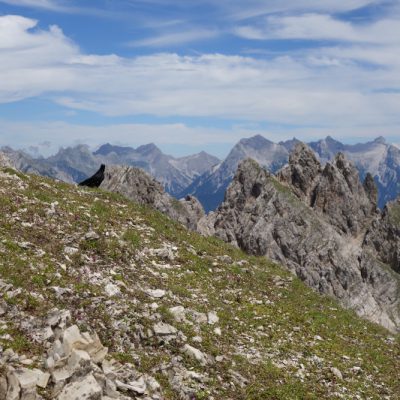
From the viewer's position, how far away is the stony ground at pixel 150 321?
562 inches

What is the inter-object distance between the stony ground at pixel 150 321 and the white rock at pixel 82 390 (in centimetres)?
3

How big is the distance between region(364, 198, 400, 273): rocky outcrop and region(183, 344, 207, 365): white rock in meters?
169

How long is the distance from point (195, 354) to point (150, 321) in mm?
2263

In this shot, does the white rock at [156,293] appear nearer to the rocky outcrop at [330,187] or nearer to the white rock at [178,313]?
the white rock at [178,313]

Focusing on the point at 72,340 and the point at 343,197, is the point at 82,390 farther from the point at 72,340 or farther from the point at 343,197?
the point at 343,197

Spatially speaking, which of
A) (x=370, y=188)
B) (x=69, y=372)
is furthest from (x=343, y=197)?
(x=69, y=372)

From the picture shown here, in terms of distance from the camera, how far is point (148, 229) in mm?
28719

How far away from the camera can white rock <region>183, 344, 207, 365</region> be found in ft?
54.8

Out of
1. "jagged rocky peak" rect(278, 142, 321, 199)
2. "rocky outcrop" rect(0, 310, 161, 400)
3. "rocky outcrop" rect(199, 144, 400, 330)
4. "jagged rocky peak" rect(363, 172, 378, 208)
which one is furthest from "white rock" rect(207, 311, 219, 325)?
"jagged rocky peak" rect(363, 172, 378, 208)

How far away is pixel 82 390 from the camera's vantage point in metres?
12.2

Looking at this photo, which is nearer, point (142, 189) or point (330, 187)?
point (142, 189)

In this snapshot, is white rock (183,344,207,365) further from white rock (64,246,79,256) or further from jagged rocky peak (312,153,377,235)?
jagged rocky peak (312,153,377,235)

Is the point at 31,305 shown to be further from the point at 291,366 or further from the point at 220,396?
the point at 291,366

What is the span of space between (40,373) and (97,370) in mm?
1532
